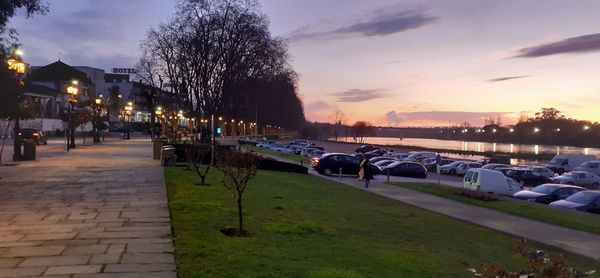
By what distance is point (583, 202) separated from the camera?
25.0 metres

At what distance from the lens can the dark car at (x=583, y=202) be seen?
24625 mm

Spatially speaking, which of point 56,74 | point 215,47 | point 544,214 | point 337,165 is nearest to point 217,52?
point 215,47

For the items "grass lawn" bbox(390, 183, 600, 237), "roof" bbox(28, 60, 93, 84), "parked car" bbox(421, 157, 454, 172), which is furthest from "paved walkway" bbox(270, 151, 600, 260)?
"roof" bbox(28, 60, 93, 84)

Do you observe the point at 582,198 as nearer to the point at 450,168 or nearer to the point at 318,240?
the point at 318,240

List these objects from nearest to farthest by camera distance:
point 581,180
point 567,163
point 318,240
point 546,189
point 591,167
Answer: point 318,240 → point 546,189 → point 581,180 → point 591,167 → point 567,163

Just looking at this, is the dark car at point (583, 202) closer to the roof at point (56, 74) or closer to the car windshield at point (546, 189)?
the car windshield at point (546, 189)

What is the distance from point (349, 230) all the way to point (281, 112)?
113094mm

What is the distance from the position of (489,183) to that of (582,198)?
573cm

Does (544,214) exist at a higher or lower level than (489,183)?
lower

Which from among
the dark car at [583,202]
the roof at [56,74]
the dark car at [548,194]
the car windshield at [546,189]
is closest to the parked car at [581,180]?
the car windshield at [546,189]

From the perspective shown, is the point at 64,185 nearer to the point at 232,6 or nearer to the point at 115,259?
the point at 115,259

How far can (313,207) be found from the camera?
16.0 m

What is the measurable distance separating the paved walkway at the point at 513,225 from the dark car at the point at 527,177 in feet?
65.3

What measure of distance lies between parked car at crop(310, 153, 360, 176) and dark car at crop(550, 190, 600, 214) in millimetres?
14297
